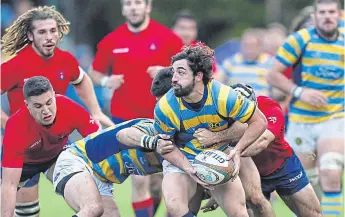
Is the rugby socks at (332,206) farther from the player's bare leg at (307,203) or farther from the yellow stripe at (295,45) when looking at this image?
the yellow stripe at (295,45)

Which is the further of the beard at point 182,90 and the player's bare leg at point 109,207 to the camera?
the player's bare leg at point 109,207

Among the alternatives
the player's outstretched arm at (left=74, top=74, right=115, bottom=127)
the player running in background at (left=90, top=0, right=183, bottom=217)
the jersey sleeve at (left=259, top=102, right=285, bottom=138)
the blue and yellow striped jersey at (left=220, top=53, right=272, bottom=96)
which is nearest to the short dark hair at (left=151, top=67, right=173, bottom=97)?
the jersey sleeve at (left=259, top=102, right=285, bottom=138)

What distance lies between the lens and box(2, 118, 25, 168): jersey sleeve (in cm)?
760

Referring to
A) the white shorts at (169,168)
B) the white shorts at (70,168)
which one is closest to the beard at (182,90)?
the white shorts at (169,168)

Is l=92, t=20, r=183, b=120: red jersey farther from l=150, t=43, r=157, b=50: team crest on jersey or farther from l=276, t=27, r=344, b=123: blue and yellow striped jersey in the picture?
l=276, t=27, r=344, b=123: blue and yellow striped jersey

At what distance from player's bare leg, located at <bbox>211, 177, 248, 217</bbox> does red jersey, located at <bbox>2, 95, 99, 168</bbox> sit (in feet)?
4.47

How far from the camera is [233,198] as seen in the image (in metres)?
7.09

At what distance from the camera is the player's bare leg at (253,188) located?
740cm

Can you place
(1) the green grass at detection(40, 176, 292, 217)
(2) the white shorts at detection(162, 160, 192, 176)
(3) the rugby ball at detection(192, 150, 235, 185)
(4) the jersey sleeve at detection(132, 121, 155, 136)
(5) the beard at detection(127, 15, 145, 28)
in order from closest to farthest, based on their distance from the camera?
(3) the rugby ball at detection(192, 150, 235, 185), (2) the white shorts at detection(162, 160, 192, 176), (4) the jersey sleeve at detection(132, 121, 155, 136), (5) the beard at detection(127, 15, 145, 28), (1) the green grass at detection(40, 176, 292, 217)

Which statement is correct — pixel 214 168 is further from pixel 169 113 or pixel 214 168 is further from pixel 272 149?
pixel 272 149

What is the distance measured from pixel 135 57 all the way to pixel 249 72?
3.37m

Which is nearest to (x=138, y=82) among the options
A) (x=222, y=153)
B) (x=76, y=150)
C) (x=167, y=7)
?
(x=76, y=150)

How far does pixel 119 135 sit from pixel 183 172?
0.57 meters

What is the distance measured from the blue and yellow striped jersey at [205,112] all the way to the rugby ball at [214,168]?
0.20 meters
